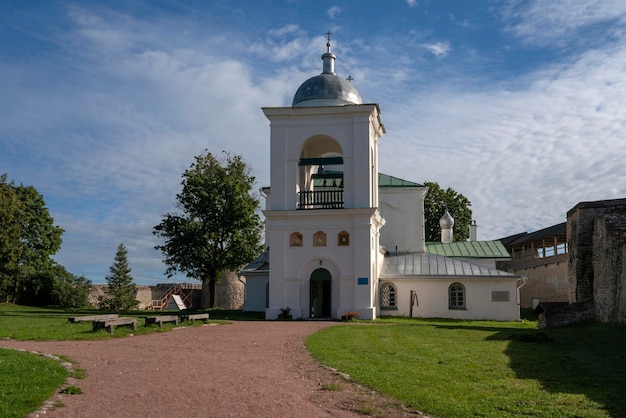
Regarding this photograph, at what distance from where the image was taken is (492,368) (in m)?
10.7

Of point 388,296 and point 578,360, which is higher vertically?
point 388,296

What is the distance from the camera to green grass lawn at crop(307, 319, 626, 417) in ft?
26.3

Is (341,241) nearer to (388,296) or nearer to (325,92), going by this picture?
(388,296)

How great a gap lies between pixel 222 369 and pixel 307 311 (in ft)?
51.3

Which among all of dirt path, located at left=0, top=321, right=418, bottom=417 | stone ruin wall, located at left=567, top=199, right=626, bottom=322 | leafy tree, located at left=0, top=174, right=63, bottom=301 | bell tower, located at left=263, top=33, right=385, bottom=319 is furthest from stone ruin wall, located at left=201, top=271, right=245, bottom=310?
dirt path, located at left=0, top=321, right=418, bottom=417

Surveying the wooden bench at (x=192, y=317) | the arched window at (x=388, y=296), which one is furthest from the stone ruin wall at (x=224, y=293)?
the wooden bench at (x=192, y=317)

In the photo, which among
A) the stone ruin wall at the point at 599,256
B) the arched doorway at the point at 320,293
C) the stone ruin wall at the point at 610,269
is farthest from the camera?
the arched doorway at the point at 320,293

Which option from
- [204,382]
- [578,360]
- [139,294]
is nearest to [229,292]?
[139,294]

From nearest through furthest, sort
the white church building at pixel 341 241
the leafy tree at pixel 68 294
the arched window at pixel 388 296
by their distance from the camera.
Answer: the white church building at pixel 341 241 < the arched window at pixel 388 296 < the leafy tree at pixel 68 294

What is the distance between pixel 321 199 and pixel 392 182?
835cm

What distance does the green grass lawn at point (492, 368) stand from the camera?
8.02 m

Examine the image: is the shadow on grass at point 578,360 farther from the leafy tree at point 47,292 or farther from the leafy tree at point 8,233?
the leafy tree at point 47,292

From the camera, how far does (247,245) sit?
36469 mm

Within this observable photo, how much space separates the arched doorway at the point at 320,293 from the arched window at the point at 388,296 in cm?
251
